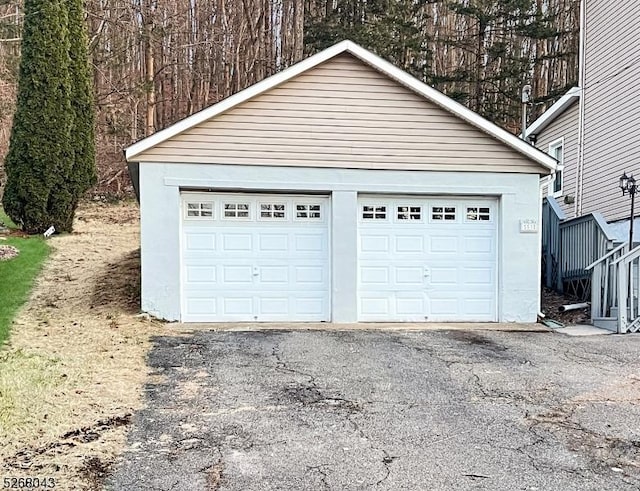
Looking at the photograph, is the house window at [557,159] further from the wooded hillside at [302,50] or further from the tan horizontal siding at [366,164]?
the wooded hillside at [302,50]

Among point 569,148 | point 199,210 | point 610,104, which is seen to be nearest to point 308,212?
point 199,210

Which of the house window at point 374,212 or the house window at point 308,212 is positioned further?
the house window at point 374,212

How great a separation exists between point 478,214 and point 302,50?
52.3 feet

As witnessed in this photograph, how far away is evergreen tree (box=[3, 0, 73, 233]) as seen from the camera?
14906mm

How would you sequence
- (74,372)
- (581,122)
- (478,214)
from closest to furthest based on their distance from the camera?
(74,372)
(478,214)
(581,122)

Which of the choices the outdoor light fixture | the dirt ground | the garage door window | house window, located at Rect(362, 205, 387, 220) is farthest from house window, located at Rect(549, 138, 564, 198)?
the dirt ground

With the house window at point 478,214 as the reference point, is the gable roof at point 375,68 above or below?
above

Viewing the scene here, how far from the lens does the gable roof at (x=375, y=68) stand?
30.9ft

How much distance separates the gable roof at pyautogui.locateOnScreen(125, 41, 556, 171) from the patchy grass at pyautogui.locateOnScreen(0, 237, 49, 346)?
3023 millimetres

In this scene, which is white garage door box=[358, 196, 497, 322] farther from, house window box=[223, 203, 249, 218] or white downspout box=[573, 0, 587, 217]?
white downspout box=[573, 0, 587, 217]

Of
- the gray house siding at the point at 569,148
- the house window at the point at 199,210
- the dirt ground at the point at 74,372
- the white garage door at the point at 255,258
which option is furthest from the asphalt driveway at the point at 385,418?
the gray house siding at the point at 569,148

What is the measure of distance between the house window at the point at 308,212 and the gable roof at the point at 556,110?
780cm

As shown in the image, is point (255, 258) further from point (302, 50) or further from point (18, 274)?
point (302, 50)

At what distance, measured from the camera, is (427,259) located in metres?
10.1
